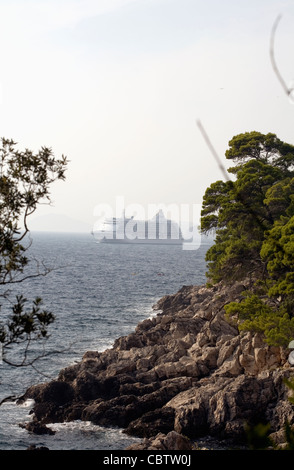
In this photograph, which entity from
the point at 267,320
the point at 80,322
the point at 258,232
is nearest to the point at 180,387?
the point at 267,320

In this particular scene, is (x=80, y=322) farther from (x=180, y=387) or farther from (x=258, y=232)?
(x=180, y=387)

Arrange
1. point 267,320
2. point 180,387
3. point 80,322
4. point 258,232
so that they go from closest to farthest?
point 267,320 → point 180,387 → point 258,232 → point 80,322

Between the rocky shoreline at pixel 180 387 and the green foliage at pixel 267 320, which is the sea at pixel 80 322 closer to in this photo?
the rocky shoreline at pixel 180 387

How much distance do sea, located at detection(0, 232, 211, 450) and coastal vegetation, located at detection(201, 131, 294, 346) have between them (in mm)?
9075

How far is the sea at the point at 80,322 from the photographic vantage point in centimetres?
2334

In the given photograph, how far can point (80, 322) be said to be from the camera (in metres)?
50.0

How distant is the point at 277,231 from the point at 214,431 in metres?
10.7

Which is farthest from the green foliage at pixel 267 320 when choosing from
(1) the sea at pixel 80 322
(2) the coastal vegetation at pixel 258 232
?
(1) the sea at pixel 80 322

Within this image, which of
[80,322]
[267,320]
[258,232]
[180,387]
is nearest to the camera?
[267,320]

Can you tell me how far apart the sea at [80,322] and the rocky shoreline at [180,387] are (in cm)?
101

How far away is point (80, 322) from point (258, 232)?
2382cm

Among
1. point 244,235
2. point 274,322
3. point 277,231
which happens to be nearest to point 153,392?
point 274,322

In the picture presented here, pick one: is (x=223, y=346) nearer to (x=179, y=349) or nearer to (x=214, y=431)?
(x=179, y=349)

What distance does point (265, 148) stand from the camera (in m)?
37.5
